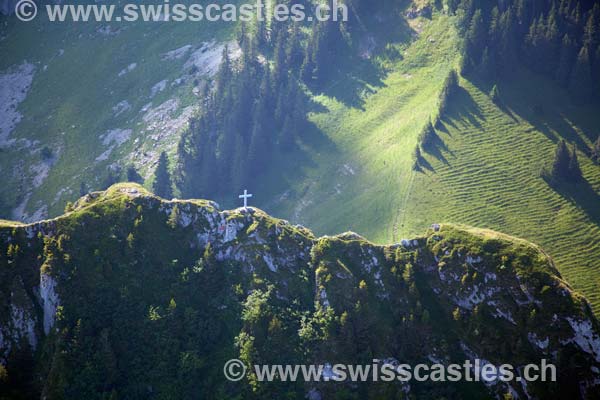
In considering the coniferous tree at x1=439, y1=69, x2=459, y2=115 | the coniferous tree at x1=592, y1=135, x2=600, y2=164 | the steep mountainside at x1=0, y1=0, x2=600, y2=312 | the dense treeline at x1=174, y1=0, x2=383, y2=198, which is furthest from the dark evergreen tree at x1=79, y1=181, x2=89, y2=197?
the coniferous tree at x1=592, y1=135, x2=600, y2=164

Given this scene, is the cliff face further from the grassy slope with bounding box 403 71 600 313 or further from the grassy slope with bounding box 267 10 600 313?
the grassy slope with bounding box 403 71 600 313

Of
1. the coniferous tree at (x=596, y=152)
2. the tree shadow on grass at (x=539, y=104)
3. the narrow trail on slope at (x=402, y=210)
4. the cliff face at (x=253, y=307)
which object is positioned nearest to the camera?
the cliff face at (x=253, y=307)

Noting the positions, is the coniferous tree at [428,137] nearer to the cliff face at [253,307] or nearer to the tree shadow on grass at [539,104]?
the tree shadow on grass at [539,104]

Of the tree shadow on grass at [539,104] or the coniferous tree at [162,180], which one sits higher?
the tree shadow on grass at [539,104]

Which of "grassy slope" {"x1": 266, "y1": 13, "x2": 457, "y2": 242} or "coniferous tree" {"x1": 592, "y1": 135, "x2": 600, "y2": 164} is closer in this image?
"coniferous tree" {"x1": 592, "y1": 135, "x2": 600, "y2": 164}

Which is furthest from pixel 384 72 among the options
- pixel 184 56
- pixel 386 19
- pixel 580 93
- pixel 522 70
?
pixel 184 56

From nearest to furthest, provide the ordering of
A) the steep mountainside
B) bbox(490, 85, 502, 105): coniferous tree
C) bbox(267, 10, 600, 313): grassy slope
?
bbox(267, 10, 600, 313): grassy slope
the steep mountainside
bbox(490, 85, 502, 105): coniferous tree

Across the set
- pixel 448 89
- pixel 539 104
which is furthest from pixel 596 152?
pixel 448 89

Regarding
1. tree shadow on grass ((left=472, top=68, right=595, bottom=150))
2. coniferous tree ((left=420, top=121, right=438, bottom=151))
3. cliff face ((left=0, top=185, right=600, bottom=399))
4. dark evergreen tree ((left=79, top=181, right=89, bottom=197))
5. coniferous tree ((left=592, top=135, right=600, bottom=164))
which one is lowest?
cliff face ((left=0, top=185, right=600, bottom=399))

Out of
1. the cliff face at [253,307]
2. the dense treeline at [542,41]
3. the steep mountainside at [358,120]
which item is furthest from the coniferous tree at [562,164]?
the cliff face at [253,307]
